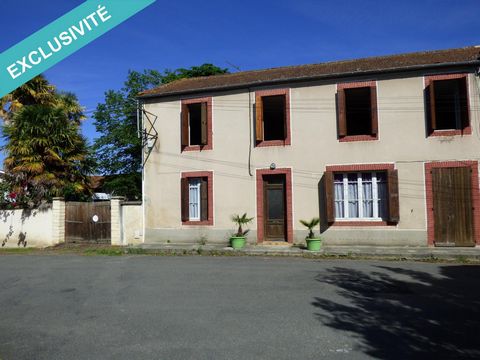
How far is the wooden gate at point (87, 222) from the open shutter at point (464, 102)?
13.4 m

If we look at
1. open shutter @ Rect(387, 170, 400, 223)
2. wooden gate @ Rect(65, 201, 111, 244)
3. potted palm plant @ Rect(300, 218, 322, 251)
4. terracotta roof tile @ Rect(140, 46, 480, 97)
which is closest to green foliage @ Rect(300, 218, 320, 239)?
potted palm plant @ Rect(300, 218, 322, 251)

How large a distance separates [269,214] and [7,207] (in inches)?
463

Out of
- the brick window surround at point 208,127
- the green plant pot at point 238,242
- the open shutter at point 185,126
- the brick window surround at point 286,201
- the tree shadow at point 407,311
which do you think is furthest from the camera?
the open shutter at point 185,126

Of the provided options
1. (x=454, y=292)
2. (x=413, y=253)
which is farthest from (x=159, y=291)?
(x=413, y=253)

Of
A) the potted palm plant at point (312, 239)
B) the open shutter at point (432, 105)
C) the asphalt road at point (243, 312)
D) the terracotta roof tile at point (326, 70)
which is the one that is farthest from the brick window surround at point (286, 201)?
the open shutter at point (432, 105)

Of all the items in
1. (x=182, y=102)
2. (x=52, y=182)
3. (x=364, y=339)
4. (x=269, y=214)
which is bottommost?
(x=364, y=339)

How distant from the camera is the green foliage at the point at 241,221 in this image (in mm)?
14977

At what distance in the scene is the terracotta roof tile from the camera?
1434 cm

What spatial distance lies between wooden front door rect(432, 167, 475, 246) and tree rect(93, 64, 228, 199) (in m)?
16.8

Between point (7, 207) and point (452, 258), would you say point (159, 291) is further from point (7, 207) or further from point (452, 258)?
point (7, 207)

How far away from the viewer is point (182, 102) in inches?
665

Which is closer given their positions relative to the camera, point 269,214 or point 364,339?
point 364,339

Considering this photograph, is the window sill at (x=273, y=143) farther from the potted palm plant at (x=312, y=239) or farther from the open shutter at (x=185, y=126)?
the potted palm plant at (x=312, y=239)

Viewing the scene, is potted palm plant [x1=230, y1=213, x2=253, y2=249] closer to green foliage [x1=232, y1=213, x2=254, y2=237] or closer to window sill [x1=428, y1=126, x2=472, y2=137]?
green foliage [x1=232, y1=213, x2=254, y2=237]
